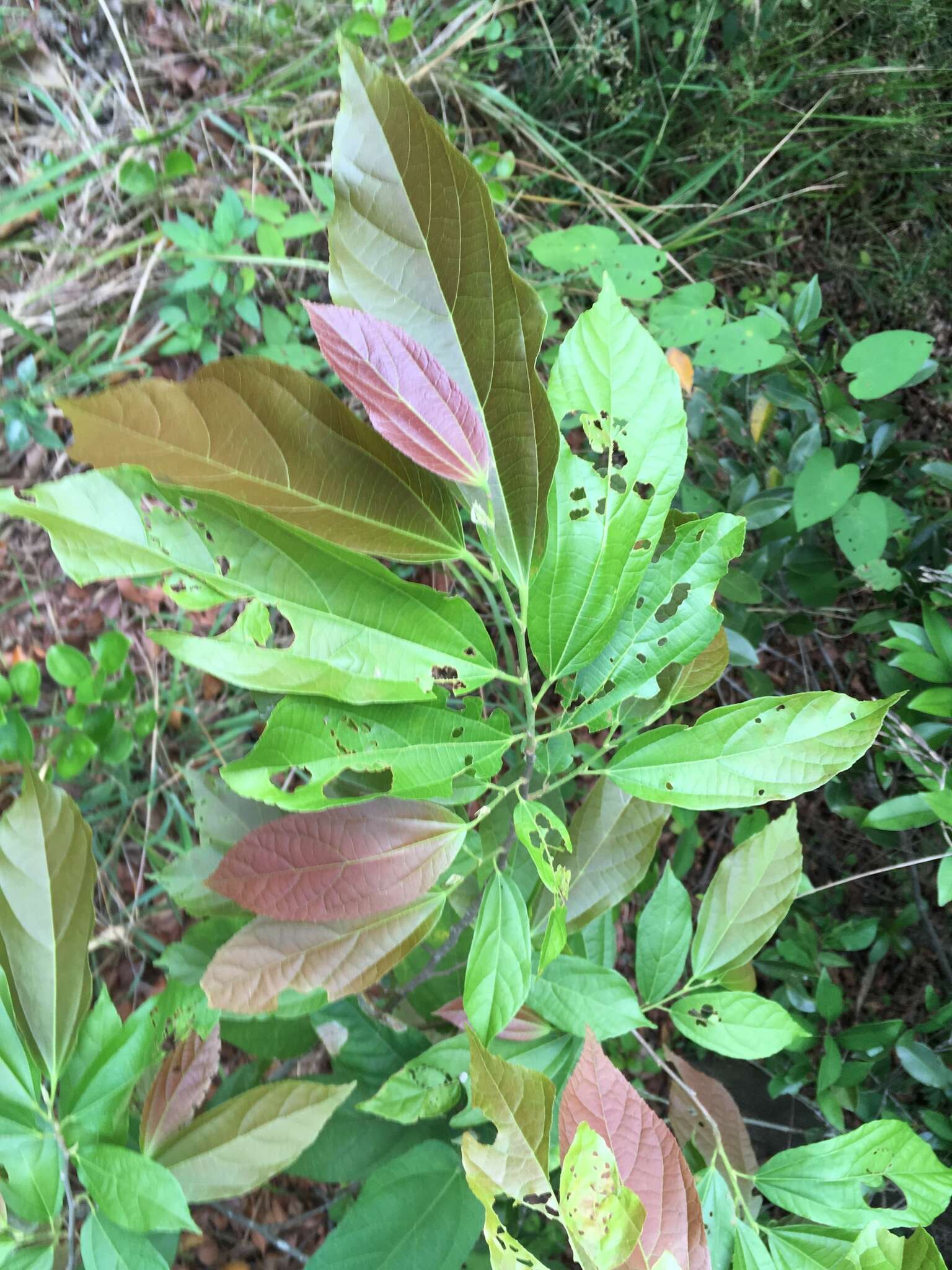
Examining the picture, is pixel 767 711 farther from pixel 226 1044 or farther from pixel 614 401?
pixel 226 1044

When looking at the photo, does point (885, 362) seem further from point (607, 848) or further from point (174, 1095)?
point (174, 1095)

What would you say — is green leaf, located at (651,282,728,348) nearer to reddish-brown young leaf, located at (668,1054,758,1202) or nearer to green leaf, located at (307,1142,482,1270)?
reddish-brown young leaf, located at (668,1054,758,1202)

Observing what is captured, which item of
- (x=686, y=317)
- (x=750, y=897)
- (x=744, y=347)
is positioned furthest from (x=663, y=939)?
(x=686, y=317)

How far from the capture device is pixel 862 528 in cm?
120

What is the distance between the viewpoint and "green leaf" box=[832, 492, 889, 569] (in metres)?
1.19

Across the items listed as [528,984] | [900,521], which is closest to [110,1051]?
[528,984]

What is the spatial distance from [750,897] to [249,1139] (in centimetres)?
62

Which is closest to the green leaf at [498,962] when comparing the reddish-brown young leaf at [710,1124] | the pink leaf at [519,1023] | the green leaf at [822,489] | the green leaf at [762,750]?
the green leaf at [762,750]

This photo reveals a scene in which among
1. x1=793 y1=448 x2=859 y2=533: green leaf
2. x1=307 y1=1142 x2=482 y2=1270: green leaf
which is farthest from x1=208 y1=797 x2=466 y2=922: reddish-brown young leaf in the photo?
x1=793 y1=448 x2=859 y2=533: green leaf

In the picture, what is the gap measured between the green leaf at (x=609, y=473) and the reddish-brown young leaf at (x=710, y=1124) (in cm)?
71

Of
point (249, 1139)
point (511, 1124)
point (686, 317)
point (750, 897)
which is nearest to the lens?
point (511, 1124)

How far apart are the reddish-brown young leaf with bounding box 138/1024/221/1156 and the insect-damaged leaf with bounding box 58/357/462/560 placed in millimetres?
540

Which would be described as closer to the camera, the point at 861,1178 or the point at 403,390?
the point at 403,390

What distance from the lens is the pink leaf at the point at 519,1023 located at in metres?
0.86
